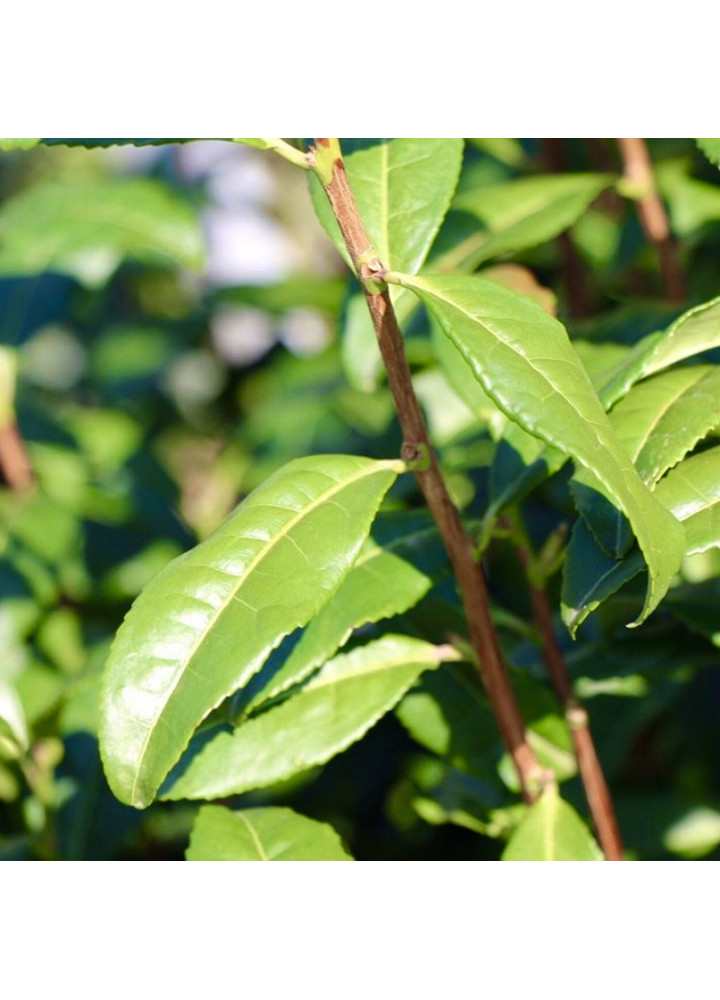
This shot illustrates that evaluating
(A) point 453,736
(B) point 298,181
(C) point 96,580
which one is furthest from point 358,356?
(B) point 298,181

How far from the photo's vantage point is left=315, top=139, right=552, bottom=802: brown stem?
847 mm

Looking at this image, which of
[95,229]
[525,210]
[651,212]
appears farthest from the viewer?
[95,229]

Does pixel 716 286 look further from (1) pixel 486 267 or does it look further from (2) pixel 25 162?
(2) pixel 25 162

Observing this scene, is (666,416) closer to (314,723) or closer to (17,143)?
(314,723)

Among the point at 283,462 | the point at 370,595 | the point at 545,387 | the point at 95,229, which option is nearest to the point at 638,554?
the point at 545,387

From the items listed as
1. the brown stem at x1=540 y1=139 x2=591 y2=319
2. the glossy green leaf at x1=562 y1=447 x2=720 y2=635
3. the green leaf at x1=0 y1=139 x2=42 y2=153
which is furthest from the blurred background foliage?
the green leaf at x1=0 y1=139 x2=42 y2=153

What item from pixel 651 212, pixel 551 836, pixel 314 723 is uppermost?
pixel 651 212

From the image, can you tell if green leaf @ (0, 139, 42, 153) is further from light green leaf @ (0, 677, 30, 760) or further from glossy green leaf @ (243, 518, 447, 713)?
light green leaf @ (0, 677, 30, 760)

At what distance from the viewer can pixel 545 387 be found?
0.75m

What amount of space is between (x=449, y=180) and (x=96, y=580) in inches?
35.5

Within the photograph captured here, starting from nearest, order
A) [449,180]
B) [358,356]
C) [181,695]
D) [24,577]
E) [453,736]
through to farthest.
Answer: [181,695]
[449,180]
[453,736]
[358,356]
[24,577]

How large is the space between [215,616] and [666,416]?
388mm

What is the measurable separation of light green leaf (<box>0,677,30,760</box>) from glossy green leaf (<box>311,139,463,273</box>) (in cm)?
62

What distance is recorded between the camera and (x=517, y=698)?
1.16 m
